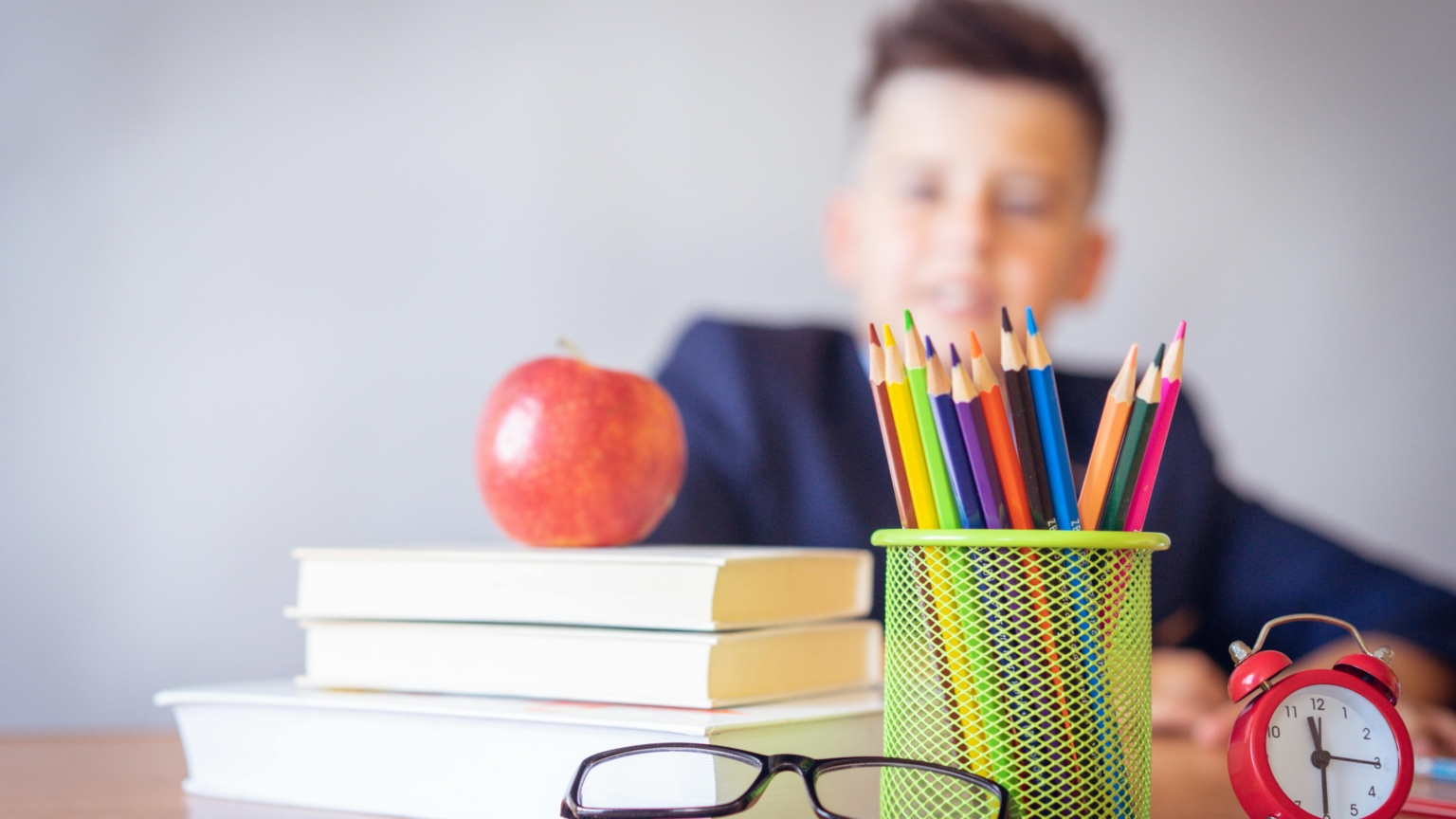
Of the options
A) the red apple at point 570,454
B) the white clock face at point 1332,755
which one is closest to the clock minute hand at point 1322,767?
the white clock face at point 1332,755

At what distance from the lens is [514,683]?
0.43 m

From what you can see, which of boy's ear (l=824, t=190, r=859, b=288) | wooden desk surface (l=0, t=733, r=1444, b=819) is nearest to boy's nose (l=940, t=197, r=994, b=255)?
boy's ear (l=824, t=190, r=859, b=288)

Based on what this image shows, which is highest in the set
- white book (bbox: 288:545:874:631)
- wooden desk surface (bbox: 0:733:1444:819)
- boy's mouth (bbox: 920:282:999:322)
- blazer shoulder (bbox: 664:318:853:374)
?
boy's mouth (bbox: 920:282:999:322)

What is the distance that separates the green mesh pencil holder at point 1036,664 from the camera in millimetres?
314

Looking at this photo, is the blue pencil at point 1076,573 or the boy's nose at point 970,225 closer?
the blue pencil at point 1076,573

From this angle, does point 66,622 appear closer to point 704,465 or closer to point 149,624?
point 149,624

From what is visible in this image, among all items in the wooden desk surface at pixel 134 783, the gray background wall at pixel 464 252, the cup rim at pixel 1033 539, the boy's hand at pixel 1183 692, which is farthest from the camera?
the gray background wall at pixel 464 252

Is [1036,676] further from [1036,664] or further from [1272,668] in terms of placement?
[1272,668]

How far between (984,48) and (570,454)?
90cm

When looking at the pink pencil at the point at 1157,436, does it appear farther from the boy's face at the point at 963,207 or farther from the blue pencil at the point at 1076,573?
the boy's face at the point at 963,207

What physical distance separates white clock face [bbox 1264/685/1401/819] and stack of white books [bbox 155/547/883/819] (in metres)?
0.14

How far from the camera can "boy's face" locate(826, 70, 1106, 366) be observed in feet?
3.82

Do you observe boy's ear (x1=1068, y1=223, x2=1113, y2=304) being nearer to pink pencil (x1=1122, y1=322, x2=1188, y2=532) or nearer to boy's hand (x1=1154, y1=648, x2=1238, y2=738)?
boy's hand (x1=1154, y1=648, x2=1238, y2=738)

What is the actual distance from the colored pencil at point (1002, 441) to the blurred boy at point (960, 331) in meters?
0.72
